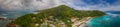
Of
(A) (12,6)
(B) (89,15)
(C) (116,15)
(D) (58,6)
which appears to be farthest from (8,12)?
(C) (116,15)

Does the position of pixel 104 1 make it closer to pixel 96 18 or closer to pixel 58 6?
pixel 96 18

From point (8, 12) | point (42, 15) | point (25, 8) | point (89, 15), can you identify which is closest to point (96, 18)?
point (89, 15)

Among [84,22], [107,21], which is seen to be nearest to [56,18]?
[84,22]

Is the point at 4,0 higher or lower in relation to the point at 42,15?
higher
